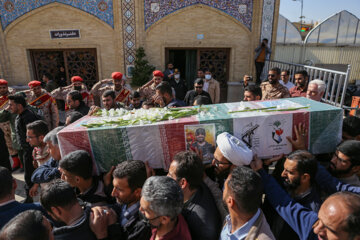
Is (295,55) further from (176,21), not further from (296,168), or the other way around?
(296,168)

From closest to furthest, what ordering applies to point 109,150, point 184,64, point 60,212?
1. point 60,212
2. point 109,150
3. point 184,64

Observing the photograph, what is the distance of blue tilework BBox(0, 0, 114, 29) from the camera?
8.23 meters

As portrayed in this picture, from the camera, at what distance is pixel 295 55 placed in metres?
12.2

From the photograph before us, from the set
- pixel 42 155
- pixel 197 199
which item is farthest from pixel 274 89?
pixel 42 155

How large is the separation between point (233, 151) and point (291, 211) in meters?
0.58

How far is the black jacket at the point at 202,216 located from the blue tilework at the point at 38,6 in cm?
815

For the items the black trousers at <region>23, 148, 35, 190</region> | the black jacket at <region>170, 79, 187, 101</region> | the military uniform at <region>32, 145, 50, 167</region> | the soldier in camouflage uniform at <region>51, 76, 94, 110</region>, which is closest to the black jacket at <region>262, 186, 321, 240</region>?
the military uniform at <region>32, 145, 50, 167</region>

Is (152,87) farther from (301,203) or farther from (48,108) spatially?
(301,203)

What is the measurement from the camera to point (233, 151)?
1929mm

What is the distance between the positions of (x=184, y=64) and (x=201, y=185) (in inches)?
314

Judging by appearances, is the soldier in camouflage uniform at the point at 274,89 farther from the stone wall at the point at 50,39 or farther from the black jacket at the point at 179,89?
the stone wall at the point at 50,39

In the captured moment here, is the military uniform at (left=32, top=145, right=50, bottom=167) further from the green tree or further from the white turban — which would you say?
the green tree

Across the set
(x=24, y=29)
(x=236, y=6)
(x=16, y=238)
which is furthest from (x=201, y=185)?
(x=24, y=29)

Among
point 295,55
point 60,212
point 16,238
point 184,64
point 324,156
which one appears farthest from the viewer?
point 295,55
